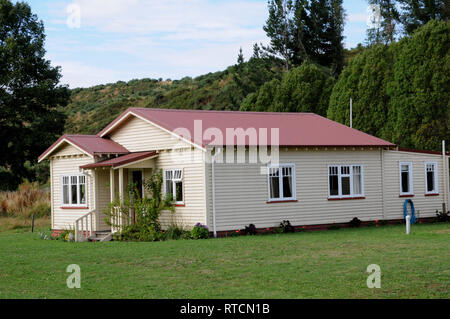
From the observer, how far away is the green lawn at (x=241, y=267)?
10.7 metres

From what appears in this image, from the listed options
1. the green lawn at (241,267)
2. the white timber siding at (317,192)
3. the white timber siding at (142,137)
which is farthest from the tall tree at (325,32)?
the green lawn at (241,267)

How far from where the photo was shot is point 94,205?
23.3 m

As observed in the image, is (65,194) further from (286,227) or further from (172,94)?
(172,94)

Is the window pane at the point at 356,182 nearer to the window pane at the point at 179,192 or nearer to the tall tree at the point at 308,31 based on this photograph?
the window pane at the point at 179,192

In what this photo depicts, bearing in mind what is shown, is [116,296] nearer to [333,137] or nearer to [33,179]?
[333,137]

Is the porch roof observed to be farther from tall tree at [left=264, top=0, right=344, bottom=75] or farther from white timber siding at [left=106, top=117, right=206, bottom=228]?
tall tree at [left=264, top=0, right=344, bottom=75]

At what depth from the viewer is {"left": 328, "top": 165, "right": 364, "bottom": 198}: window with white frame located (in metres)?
23.2

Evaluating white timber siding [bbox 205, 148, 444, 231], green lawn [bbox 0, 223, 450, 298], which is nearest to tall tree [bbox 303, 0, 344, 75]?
white timber siding [bbox 205, 148, 444, 231]

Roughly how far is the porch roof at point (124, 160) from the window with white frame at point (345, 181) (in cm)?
665

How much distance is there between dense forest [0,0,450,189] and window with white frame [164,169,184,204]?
46.2 ft

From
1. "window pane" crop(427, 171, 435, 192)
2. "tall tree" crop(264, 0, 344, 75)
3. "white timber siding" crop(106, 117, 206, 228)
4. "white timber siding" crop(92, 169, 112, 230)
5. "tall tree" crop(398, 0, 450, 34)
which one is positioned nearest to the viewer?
"white timber siding" crop(106, 117, 206, 228)

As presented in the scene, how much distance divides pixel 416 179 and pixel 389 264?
42.8 ft
